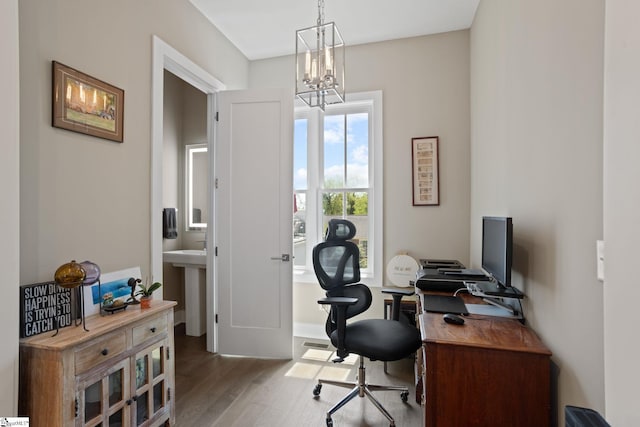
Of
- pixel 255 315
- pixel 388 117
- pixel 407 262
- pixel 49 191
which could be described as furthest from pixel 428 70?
pixel 49 191

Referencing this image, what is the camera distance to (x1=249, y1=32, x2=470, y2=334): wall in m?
2.99

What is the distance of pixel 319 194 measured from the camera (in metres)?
3.43

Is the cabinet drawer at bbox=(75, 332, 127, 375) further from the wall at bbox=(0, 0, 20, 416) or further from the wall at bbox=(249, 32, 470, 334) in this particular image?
the wall at bbox=(249, 32, 470, 334)

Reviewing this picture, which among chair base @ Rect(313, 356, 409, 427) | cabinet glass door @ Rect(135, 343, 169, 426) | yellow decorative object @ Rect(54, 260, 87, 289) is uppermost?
yellow decorative object @ Rect(54, 260, 87, 289)

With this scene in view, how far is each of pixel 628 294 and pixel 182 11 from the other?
10.4 ft

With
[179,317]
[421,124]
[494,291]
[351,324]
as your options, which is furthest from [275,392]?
[421,124]

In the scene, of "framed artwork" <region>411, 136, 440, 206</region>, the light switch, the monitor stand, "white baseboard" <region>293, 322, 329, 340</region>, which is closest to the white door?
"white baseboard" <region>293, 322, 329, 340</region>

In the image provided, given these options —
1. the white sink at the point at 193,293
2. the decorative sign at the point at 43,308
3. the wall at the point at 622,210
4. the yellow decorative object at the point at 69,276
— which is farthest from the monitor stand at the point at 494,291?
the white sink at the point at 193,293

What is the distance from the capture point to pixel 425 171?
3066 mm

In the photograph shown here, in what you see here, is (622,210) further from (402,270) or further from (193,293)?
(193,293)

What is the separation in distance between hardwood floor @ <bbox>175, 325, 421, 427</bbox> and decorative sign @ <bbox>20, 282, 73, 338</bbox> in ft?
3.42

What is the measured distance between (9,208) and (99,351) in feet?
2.45

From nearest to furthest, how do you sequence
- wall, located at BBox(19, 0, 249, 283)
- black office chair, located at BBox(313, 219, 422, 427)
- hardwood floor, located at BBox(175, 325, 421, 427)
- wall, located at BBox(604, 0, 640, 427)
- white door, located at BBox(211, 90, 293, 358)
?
wall, located at BBox(604, 0, 640, 427), wall, located at BBox(19, 0, 249, 283), black office chair, located at BBox(313, 219, 422, 427), hardwood floor, located at BBox(175, 325, 421, 427), white door, located at BBox(211, 90, 293, 358)

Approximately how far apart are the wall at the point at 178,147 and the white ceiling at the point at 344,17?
3.34 feet
